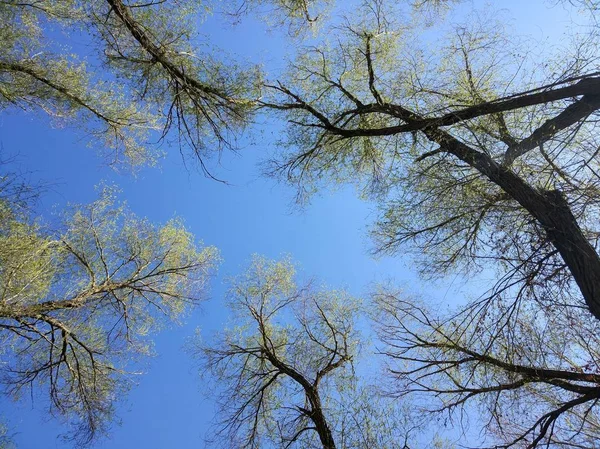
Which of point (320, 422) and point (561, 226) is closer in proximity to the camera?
point (561, 226)

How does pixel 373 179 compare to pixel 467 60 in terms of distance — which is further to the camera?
pixel 373 179

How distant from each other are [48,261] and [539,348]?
22.0 ft

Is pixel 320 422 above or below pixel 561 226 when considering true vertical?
below

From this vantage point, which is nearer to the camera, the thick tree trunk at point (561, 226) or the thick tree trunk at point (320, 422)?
the thick tree trunk at point (561, 226)

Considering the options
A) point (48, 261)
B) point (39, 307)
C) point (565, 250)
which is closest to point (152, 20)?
point (48, 261)

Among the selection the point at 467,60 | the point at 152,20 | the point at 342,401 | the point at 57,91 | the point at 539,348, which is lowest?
the point at 539,348

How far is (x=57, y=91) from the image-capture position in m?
7.16

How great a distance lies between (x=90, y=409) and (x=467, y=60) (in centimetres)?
849

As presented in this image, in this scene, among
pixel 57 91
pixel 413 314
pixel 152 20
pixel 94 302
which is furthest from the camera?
pixel 94 302

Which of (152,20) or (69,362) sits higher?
(152,20)

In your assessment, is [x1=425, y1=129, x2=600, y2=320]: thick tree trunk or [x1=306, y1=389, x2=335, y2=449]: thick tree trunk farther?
[x1=306, y1=389, x2=335, y2=449]: thick tree trunk

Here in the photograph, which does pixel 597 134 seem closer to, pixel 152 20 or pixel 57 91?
pixel 152 20

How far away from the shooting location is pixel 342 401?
23.7ft

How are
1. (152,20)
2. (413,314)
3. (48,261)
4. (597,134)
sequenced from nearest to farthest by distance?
(597,134) → (152,20) → (413,314) → (48,261)
